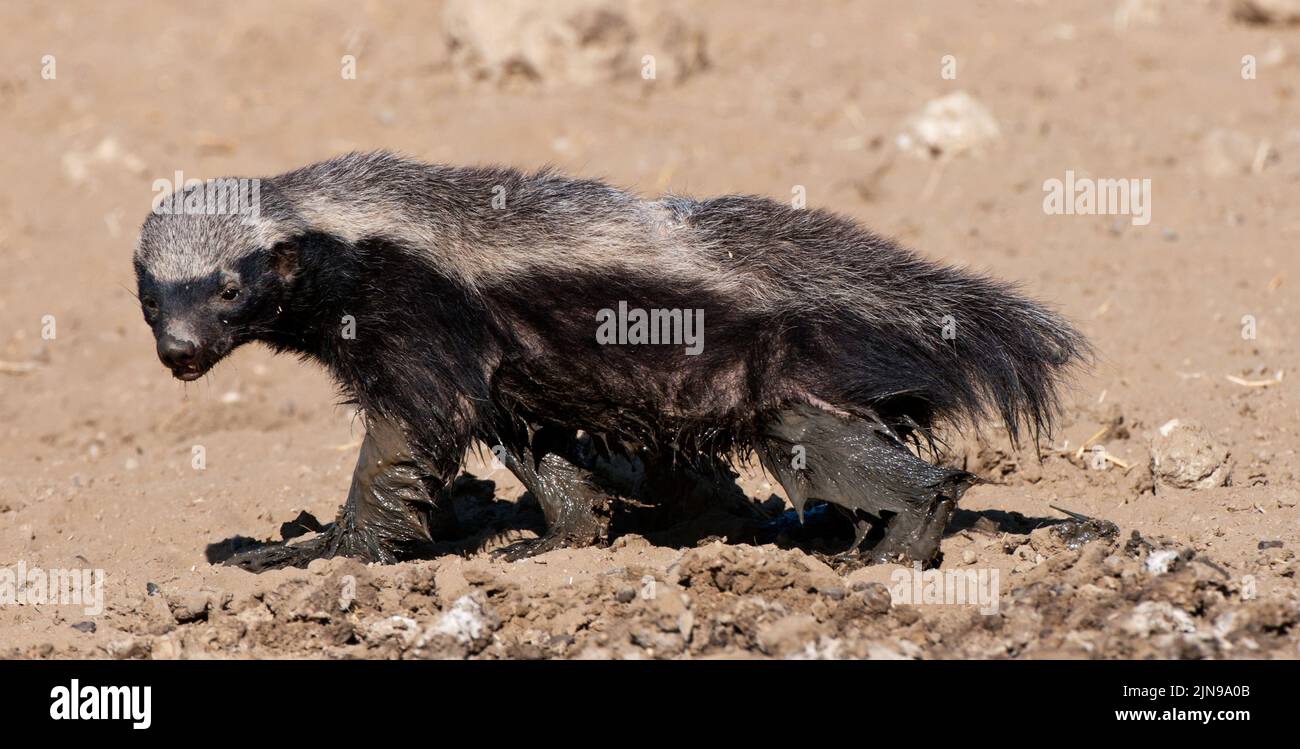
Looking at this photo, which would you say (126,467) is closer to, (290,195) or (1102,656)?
(290,195)

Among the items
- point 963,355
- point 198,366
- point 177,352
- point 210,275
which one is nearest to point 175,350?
point 177,352

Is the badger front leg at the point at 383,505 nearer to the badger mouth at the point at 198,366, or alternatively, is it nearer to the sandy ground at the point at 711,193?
the sandy ground at the point at 711,193

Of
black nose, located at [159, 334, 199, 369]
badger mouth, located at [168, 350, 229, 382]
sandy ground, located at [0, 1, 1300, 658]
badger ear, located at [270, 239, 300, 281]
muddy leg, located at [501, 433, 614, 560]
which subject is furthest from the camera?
muddy leg, located at [501, 433, 614, 560]

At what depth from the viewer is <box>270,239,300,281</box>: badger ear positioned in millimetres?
7074

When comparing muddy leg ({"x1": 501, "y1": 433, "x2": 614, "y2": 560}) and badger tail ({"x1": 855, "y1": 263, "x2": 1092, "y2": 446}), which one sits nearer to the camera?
badger tail ({"x1": 855, "y1": 263, "x2": 1092, "y2": 446})

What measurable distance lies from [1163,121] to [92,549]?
956cm

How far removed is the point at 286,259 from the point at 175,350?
26.6 inches

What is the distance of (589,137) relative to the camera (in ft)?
45.1

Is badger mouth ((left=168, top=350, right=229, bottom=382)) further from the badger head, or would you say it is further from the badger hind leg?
the badger hind leg

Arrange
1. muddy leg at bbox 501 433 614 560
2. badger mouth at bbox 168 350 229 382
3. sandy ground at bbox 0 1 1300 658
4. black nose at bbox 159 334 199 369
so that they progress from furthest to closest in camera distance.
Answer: muddy leg at bbox 501 433 614 560, badger mouth at bbox 168 350 229 382, black nose at bbox 159 334 199 369, sandy ground at bbox 0 1 1300 658

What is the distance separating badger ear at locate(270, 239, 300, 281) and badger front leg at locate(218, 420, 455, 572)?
0.80 m

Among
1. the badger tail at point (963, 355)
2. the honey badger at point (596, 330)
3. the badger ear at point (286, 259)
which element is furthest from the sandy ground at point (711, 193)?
the badger ear at point (286, 259)

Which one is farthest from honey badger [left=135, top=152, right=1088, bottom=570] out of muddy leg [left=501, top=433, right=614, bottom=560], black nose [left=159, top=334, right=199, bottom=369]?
muddy leg [left=501, top=433, right=614, bottom=560]

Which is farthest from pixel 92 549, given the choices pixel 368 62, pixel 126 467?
pixel 368 62
